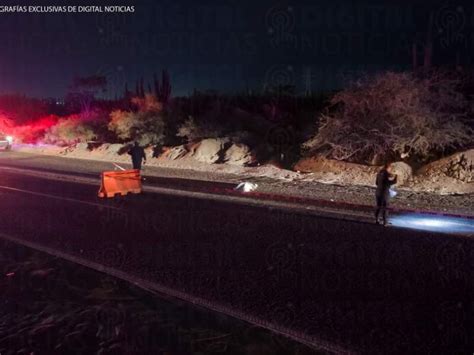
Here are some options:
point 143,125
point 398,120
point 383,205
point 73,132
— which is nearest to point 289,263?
point 383,205

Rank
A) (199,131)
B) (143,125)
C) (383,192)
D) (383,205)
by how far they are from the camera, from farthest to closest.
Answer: (143,125) < (199,131) < (383,192) < (383,205)

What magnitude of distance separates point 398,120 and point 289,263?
1360 cm

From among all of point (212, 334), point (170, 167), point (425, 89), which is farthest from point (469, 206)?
point (170, 167)

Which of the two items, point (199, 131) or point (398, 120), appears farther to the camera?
point (199, 131)

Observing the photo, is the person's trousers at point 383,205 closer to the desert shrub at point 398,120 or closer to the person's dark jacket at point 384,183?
the person's dark jacket at point 384,183

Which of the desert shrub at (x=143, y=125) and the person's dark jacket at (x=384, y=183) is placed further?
the desert shrub at (x=143, y=125)

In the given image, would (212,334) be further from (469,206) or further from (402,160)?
(402,160)

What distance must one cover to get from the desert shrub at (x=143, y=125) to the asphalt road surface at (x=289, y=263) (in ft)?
65.4

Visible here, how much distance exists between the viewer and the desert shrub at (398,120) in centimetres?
1983

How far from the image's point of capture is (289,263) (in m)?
8.41

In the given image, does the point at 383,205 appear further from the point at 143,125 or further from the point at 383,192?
the point at 143,125

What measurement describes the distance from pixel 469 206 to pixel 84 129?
32538 mm

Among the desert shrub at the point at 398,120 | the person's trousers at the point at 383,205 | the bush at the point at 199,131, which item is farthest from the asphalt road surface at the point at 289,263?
the bush at the point at 199,131

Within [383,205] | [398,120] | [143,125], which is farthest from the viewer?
[143,125]
